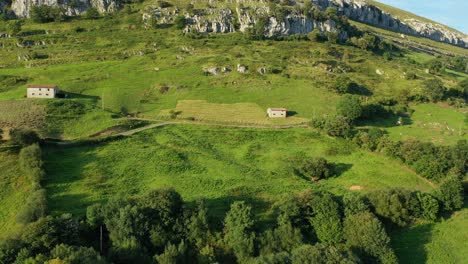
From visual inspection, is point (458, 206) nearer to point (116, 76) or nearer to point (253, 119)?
point (253, 119)

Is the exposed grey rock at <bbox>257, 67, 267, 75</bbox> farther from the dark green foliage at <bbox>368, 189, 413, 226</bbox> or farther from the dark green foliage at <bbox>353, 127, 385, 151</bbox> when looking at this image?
the dark green foliage at <bbox>368, 189, 413, 226</bbox>

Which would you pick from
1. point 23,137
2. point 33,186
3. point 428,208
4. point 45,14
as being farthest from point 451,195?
point 45,14

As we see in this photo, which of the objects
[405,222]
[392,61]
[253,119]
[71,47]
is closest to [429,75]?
[392,61]

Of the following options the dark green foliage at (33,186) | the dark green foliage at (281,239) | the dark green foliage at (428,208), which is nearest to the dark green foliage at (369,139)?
the dark green foliage at (428,208)

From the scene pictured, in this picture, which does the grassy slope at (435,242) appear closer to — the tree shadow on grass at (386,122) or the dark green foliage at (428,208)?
the dark green foliage at (428,208)

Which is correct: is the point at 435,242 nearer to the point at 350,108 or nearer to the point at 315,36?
the point at 350,108

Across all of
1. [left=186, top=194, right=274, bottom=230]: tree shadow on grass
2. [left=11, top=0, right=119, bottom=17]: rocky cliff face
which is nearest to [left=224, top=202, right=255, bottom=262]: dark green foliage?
[left=186, top=194, right=274, bottom=230]: tree shadow on grass

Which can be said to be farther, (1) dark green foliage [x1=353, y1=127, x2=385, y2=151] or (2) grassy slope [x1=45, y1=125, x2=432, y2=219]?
(1) dark green foliage [x1=353, y1=127, x2=385, y2=151]

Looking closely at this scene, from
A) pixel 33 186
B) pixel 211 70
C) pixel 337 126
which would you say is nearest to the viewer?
pixel 33 186
